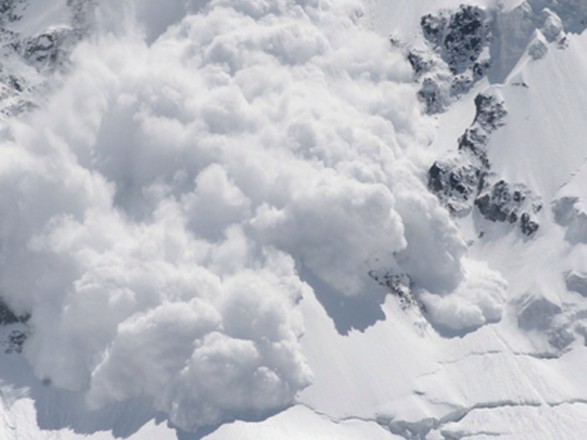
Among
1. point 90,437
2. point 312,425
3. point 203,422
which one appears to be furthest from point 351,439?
point 90,437

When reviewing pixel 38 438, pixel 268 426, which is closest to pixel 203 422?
pixel 268 426

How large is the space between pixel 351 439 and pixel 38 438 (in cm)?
4025

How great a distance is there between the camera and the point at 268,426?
19812cm

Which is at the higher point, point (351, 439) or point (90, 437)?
point (351, 439)

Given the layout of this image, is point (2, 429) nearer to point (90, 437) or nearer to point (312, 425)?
point (90, 437)

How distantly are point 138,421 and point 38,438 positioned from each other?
13.0 metres

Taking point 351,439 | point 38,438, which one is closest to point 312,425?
point 351,439

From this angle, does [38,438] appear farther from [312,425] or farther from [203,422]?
[312,425]

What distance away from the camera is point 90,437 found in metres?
199

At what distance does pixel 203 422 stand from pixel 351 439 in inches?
754

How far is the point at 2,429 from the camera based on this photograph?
199 meters

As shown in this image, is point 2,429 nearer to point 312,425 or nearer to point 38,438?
point 38,438

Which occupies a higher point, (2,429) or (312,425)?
(312,425)

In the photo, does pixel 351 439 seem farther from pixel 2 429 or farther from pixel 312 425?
pixel 2 429
